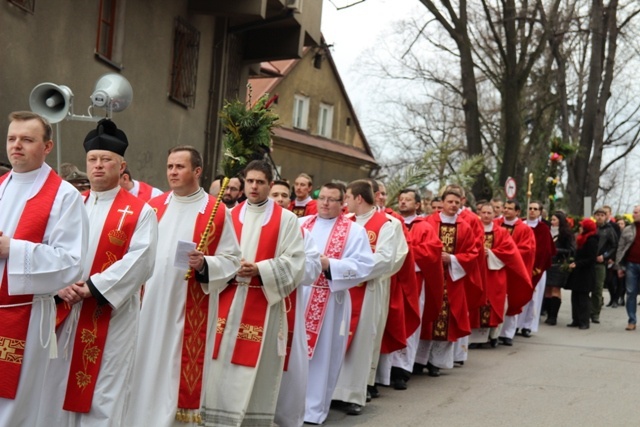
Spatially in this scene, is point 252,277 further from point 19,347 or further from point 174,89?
point 174,89

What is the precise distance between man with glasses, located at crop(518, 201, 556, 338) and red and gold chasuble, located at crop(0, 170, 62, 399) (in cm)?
1111

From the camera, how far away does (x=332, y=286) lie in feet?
29.3

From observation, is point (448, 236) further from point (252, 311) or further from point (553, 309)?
point (553, 309)

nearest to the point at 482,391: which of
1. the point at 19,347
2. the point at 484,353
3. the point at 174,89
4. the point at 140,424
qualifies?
the point at 484,353

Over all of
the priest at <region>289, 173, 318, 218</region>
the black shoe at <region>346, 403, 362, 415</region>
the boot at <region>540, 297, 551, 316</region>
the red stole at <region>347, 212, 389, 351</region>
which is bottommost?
the black shoe at <region>346, 403, 362, 415</region>

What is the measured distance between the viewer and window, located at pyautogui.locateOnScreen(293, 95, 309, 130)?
123ft

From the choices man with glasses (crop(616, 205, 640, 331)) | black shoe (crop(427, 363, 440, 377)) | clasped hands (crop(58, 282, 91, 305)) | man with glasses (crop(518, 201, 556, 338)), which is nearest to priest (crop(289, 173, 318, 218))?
black shoe (crop(427, 363, 440, 377))

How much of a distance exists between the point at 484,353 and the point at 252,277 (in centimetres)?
675

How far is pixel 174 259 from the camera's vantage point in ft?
22.4

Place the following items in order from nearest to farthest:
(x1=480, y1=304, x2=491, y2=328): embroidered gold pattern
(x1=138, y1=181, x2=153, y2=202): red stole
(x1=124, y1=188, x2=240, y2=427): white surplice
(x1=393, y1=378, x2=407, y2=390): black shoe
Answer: (x1=124, y1=188, x2=240, y2=427): white surplice, (x1=138, y1=181, x2=153, y2=202): red stole, (x1=393, y1=378, x2=407, y2=390): black shoe, (x1=480, y1=304, x2=491, y2=328): embroidered gold pattern

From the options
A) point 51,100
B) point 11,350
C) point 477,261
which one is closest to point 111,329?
point 11,350

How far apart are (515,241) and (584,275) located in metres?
2.65

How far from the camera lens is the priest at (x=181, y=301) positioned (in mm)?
6789

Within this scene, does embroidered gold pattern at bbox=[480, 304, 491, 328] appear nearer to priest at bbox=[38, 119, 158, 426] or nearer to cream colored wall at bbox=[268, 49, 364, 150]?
priest at bbox=[38, 119, 158, 426]
